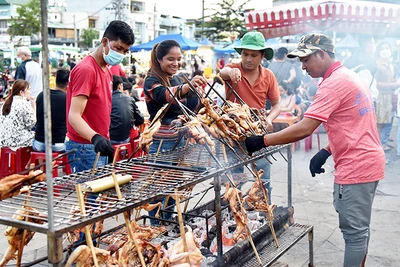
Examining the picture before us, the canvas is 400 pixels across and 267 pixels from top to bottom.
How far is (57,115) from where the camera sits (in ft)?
21.3

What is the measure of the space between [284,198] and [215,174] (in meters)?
3.78

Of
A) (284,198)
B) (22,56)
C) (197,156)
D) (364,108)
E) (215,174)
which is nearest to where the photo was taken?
(215,174)

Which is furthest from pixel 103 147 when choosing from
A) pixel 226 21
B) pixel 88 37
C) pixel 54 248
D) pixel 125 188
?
pixel 88 37

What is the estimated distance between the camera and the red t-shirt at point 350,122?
3.39 m

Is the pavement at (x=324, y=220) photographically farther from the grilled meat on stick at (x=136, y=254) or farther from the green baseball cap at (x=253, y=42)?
the green baseball cap at (x=253, y=42)

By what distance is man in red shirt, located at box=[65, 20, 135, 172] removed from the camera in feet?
12.4

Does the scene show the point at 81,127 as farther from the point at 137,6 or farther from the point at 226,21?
the point at 137,6

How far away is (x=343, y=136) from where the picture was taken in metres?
3.47

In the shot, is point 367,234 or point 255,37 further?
point 255,37

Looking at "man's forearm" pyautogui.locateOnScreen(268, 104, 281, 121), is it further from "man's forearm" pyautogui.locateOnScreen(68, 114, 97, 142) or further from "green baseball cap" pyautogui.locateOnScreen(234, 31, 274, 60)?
"man's forearm" pyautogui.locateOnScreen(68, 114, 97, 142)

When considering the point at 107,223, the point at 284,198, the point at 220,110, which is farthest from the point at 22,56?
the point at 220,110

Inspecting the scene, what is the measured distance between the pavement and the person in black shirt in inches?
55.4

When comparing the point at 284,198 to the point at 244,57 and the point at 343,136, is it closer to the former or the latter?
the point at 244,57

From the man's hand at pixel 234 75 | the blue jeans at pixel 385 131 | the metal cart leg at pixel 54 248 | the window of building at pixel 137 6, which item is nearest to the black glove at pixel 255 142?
the man's hand at pixel 234 75
